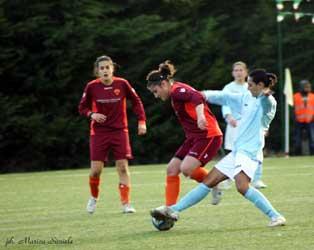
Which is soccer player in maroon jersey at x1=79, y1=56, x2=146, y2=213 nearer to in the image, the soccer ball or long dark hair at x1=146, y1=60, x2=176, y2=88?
long dark hair at x1=146, y1=60, x2=176, y2=88

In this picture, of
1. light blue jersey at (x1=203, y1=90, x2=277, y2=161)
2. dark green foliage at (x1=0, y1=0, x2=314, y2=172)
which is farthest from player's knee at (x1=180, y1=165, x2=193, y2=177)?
dark green foliage at (x1=0, y1=0, x2=314, y2=172)

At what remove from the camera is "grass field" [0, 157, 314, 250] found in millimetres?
8086

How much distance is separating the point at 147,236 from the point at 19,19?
14.8 metres

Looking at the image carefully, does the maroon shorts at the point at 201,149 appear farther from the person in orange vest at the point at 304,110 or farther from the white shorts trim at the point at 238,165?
the person in orange vest at the point at 304,110

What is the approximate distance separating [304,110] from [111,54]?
4843mm

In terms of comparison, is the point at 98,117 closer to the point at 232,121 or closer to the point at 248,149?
the point at 232,121

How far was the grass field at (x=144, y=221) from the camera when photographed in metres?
8.09

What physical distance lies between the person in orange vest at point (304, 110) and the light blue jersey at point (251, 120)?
15367mm

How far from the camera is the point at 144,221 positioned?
391 inches

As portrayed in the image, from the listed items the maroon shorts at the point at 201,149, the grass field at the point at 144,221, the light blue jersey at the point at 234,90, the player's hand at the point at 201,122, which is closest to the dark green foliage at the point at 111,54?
the grass field at the point at 144,221

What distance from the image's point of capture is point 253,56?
25.8 metres

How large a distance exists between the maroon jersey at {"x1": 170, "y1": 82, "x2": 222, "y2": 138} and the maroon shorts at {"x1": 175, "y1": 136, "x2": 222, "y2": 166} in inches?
2.0

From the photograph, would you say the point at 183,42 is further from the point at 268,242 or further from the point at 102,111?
the point at 268,242

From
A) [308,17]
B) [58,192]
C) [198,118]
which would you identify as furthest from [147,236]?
[308,17]
